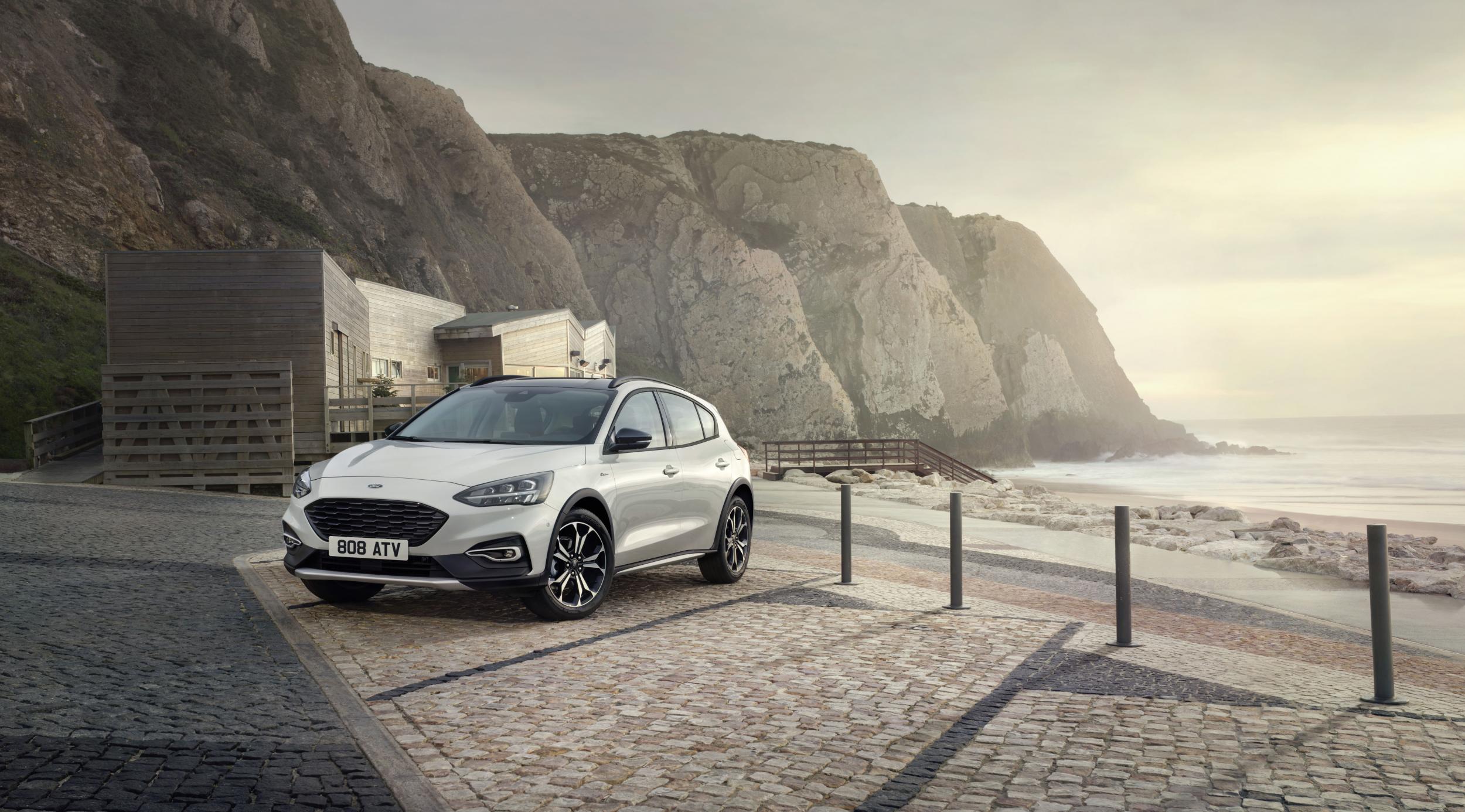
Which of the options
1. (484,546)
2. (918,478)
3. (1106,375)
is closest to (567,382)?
(484,546)

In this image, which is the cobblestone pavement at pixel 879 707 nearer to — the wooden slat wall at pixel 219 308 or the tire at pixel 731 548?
the tire at pixel 731 548

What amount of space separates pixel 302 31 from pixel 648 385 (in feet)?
225

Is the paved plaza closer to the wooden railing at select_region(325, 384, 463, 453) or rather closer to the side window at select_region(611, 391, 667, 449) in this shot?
the side window at select_region(611, 391, 667, 449)

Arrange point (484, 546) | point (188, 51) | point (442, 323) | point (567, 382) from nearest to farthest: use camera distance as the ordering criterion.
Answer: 1. point (484, 546)
2. point (567, 382)
3. point (442, 323)
4. point (188, 51)

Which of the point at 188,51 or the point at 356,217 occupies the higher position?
the point at 188,51

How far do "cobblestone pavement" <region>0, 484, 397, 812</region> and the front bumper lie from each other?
650 mm

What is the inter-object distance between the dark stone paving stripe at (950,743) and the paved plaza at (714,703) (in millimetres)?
15

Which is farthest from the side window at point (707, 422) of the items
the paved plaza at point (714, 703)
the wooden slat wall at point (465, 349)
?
the wooden slat wall at point (465, 349)

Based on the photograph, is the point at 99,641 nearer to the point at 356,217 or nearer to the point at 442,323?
the point at 442,323

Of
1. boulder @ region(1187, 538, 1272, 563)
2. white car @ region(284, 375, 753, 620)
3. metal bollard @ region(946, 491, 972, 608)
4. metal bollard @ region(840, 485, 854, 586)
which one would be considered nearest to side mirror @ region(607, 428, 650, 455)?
white car @ region(284, 375, 753, 620)

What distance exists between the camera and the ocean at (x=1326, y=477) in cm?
3515

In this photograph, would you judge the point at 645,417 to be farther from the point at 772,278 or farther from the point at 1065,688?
the point at 772,278

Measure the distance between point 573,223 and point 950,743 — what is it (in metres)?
101

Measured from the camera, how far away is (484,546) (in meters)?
6.86
